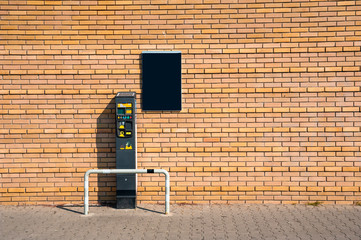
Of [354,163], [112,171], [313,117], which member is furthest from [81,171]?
[354,163]

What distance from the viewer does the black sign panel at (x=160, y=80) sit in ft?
→ 26.2

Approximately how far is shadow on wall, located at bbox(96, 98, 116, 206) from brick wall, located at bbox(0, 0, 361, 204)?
0.06ft

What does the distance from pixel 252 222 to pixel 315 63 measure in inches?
124

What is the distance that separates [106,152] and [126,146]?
646mm

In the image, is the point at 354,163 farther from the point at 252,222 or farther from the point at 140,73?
the point at 140,73

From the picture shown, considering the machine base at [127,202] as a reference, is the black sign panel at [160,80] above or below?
above

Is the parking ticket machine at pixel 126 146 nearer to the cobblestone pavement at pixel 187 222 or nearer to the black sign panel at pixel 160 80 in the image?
the cobblestone pavement at pixel 187 222

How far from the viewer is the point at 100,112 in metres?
8.02

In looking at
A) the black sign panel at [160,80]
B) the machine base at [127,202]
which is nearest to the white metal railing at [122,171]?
the machine base at [127,202]

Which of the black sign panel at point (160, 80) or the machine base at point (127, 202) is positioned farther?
the black sign panel at point (160, 80)

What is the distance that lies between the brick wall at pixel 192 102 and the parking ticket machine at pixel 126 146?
393mm

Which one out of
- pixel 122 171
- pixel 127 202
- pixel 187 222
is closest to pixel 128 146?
pixel 122 171

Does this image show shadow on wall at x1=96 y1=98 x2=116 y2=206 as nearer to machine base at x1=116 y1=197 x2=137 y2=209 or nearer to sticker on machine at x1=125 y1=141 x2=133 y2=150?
machine base at x1=116 y1=197 x2=137 y2=209

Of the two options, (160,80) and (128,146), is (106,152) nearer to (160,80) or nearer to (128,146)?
(128,146)
